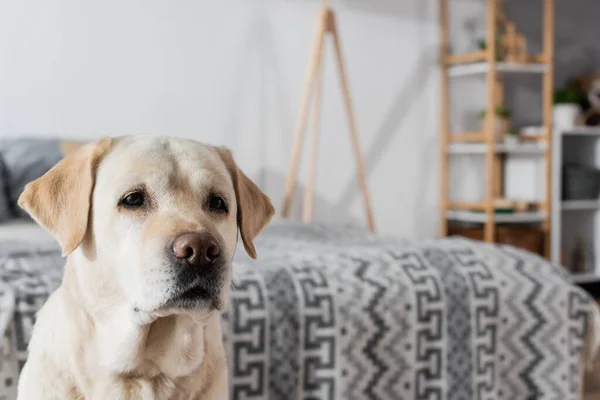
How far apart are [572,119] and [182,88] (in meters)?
2.36

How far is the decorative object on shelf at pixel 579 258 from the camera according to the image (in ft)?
15.2

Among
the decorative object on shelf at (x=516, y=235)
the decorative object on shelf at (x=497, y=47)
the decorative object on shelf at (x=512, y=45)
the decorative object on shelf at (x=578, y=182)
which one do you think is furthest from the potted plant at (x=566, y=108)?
the decorative object on shelf at (x=516, y=235)

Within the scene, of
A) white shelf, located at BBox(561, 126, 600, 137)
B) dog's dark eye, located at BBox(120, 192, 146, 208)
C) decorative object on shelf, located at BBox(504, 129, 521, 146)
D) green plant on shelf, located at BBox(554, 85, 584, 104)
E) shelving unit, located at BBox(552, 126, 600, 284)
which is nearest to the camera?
dog's dark eye, located at BBox(120, 192, 146, 208)

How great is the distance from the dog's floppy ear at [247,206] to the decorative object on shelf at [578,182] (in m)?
3.51

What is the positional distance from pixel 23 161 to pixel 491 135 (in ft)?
8.43

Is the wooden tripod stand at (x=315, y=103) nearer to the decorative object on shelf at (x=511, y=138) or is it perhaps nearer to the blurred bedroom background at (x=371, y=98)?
the blurred bedroom background at (x=371, y=98)

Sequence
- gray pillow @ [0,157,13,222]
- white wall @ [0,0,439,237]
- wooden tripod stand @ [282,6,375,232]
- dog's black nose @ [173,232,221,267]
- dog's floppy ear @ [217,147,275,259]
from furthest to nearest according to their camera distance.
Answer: wooden tripod stand @ [282,6,375,232] → white wall @ [0,0,439,237] → gray pillow @ [0,157,13,222] → dog's floppy ear @ [217,147,275,259] → dog's black nose @ [173,232,221,267]

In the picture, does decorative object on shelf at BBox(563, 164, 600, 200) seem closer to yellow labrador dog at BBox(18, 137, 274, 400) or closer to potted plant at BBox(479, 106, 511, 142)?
potted plant at BBox(479, 106, 511, 142)

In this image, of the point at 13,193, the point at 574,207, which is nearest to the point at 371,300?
the point at 13,193

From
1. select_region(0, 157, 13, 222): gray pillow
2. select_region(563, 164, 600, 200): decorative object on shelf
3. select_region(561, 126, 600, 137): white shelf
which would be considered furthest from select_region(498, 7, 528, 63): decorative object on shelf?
select_region(0, 157, 13, 222): gray pillow

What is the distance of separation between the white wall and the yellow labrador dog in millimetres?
2523

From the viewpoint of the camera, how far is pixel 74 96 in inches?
141

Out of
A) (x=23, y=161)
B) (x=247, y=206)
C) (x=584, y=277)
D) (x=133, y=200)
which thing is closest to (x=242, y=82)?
(x=23, y=161)

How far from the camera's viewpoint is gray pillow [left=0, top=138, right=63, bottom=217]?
2.80 metres
